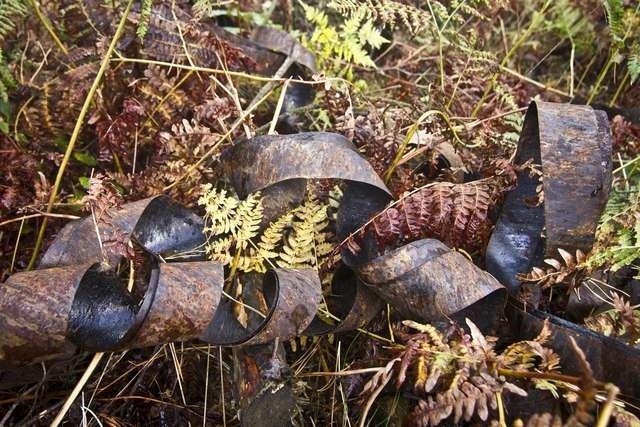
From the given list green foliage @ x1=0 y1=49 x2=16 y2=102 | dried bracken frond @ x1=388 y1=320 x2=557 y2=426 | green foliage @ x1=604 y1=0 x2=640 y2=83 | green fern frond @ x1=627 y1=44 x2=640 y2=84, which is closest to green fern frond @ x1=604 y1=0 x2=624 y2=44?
green foliage @ x1=604 y1=0 x2=640 y2=83

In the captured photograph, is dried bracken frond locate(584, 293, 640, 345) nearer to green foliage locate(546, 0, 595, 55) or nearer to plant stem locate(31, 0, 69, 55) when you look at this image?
green foliage locate(546, 0, 595, 55)

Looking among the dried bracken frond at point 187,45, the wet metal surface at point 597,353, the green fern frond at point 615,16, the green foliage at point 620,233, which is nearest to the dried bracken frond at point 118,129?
the dried bracken frond at point 187,45

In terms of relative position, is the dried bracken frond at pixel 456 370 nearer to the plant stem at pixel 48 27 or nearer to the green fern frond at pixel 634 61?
the green fern frond at pixel 634 61

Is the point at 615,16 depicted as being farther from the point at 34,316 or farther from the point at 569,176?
the point at 34,316

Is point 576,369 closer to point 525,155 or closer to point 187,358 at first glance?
point 525,155

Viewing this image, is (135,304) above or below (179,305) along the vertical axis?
below

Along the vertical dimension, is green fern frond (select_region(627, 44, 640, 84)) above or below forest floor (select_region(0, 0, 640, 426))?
above

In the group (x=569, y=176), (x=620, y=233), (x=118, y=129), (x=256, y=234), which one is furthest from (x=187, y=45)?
(x=620, y=233)
